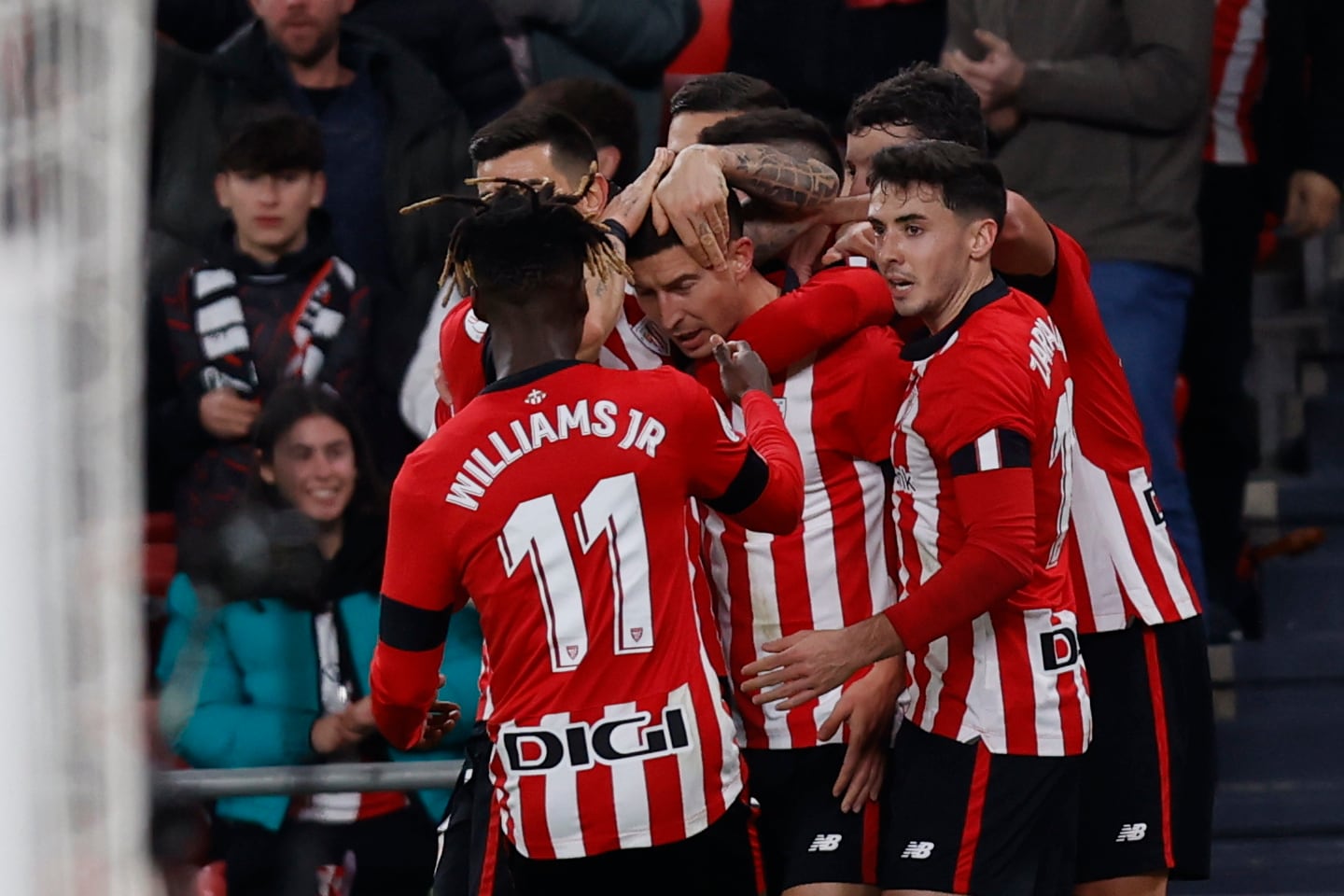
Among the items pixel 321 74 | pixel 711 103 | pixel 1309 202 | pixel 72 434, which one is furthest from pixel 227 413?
pixel 1309 202

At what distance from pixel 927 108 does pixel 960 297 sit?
1.46ft

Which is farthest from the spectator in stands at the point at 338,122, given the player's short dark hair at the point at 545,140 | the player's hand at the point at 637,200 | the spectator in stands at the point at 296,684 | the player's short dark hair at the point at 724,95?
the player's hand at the point at 637,200

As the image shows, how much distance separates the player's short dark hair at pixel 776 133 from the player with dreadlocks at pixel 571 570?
0.53 m

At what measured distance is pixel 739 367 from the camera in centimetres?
339

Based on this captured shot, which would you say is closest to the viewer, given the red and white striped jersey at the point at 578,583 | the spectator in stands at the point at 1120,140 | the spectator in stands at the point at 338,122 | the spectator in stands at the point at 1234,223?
the red and white striped jersey at the point at 578,583

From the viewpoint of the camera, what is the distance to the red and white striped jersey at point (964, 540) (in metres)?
3.31

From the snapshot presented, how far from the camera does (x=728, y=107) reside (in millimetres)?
4016

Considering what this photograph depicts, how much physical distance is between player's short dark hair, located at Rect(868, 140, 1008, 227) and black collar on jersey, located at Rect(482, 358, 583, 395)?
Result: 0.65m

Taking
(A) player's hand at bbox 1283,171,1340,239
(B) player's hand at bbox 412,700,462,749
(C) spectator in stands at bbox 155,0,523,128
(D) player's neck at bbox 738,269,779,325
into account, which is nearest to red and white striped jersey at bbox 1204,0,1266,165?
(A) player's hand at bbox 1283,171,1340,239

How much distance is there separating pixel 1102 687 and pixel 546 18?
2.41 meters

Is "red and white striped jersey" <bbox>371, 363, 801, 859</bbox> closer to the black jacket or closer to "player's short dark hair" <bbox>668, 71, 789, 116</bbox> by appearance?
"player's short dark hair" <bbox>668, 71, 789, 116</bbox>

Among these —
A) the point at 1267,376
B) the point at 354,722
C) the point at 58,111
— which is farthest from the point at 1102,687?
the point at 1267,376

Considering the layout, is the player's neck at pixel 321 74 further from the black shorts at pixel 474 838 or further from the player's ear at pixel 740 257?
the black shorts at pixel 474 838

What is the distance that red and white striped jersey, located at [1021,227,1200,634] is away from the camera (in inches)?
145
